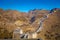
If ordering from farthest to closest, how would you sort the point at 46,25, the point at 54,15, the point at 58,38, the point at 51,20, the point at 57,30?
the point at 54,15 → the point at 51,20 → the point at 46,25 → the point at 57,30 → the point at 58,38

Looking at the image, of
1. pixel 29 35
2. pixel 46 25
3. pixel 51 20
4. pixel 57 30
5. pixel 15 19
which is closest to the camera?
pixel 29 35

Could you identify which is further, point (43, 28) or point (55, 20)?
point (55, 20)

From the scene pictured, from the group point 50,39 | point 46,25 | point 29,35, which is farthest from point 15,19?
point 29,35

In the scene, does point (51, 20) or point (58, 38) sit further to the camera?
point (51, 20)

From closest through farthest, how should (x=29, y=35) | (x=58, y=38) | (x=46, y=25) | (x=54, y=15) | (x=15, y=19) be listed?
(x=29, y=35), (x=58, y=38), (x=46, y=25), (x=54, y=15), (x=15, y=19)

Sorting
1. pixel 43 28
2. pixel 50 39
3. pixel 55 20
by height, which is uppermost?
pixel 55 20

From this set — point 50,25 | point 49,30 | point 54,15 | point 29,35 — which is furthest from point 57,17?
point 29,35

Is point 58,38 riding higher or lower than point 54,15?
lower

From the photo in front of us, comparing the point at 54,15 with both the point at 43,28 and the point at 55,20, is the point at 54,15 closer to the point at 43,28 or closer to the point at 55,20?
the point at 55,20

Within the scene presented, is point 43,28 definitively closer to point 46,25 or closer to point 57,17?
point 46,25
